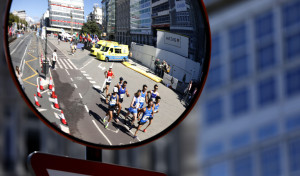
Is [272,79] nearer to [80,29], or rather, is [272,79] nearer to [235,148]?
[235,148]

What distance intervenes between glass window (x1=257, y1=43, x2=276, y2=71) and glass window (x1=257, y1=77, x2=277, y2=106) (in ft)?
0.60

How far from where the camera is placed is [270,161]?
1.95 m

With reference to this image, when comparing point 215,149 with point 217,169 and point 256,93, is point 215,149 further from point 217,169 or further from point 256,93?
point 256,93

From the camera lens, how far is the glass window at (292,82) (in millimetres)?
1737

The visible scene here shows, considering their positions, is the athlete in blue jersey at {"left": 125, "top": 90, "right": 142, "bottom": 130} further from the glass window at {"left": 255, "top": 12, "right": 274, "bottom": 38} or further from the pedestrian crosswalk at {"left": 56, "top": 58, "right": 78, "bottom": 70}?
the glass window at {"left": 255, "top": 12, "right": 274, "bottom": 38}

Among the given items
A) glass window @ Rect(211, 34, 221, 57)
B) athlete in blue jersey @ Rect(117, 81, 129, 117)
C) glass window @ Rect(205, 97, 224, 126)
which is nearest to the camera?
athlete in blue jersey @ Rect(117, 81, 129, 117)

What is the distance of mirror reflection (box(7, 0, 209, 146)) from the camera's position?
37 centimetres

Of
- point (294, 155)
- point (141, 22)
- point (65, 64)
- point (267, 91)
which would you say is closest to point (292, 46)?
point (267, 91)

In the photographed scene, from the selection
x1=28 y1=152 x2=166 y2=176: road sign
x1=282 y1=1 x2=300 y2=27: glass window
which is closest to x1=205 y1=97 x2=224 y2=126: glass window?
x1=282 y1=1 x2=300 y2=27: glass window

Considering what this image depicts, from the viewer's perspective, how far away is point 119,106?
38 centimetres

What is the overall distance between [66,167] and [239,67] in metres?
1.72

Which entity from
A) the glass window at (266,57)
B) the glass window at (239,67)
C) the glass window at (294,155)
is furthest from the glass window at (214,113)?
the glass window at (294,155)

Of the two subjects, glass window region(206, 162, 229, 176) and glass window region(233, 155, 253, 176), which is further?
glass window region(233, 155, 253, 176)

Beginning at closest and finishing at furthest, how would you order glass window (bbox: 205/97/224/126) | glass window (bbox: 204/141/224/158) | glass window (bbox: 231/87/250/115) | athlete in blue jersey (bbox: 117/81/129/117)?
1. athlete in blue jersey (bbox: 117/81/129/117)
2. glass window (bbox: 204/141/224/158)
3. glass window (bbox: 205/97/224/126)
4. glass window (bbox: 231/87/250/115)
